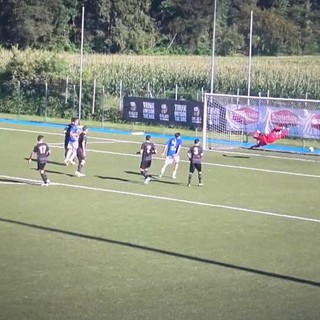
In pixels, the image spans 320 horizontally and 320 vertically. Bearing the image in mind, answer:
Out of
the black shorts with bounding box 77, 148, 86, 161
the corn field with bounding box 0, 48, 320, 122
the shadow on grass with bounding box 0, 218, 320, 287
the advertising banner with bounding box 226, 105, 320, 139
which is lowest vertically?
the shadow on grass with bounding box 0, 218, 320, 287

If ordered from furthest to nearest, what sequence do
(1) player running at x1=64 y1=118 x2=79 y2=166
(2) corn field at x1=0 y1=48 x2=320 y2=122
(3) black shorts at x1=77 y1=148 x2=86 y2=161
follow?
(2) corn field at x1=0 y1=48 x2=320 y2=122, (1) player running at x1=64 y1=118 x2=79 y2=166, (3) black shorts at x1=77 y1=148 x2=86 y2=161

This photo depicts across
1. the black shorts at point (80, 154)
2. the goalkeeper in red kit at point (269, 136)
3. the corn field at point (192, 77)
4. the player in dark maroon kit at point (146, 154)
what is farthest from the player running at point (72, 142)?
the corn field at point (192, 77)

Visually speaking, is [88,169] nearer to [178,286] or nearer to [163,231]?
[163,231]

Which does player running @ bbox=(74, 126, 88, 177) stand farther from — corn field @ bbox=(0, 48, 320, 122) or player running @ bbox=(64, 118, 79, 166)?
corn field @ bbox=(0, 48, 320, 122)

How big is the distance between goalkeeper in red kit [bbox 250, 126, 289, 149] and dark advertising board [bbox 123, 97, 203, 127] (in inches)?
274

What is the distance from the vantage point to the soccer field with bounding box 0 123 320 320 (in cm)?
1344

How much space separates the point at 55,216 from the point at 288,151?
20459 mm

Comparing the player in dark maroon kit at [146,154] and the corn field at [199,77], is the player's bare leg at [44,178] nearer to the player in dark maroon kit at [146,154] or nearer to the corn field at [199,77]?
the player in dark maroon kit at [146,154]

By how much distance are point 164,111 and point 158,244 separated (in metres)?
30.7

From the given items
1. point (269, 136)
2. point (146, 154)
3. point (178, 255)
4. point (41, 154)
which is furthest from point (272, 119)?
point (178, 255)

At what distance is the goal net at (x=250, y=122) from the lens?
40000mm

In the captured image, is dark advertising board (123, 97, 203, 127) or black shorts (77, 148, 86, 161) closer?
black shorts (77, 148, 86, 161)

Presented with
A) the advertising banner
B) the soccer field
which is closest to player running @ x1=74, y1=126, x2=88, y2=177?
the soccer field

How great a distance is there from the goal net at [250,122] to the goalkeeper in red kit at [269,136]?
529 millimetres
